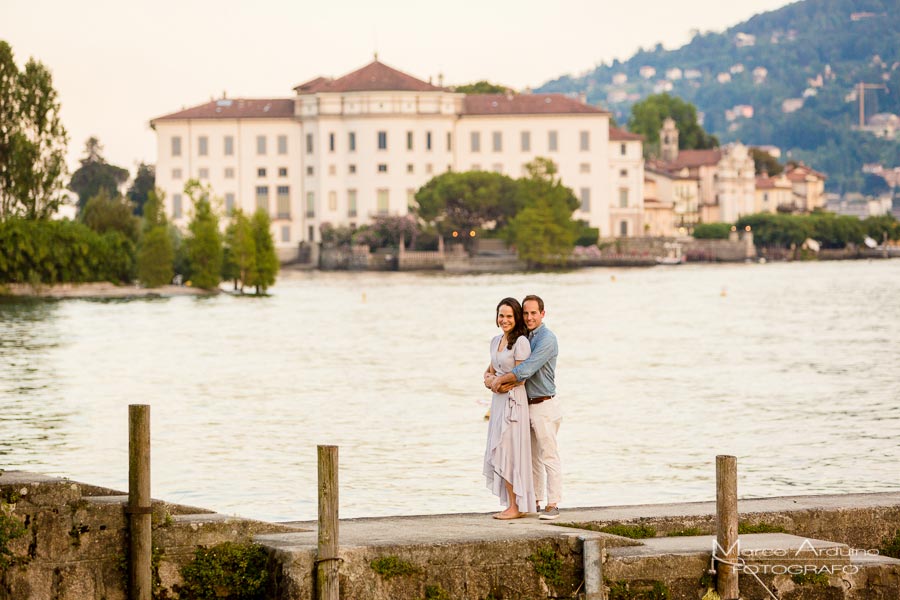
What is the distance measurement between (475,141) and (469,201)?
13720 millimetres

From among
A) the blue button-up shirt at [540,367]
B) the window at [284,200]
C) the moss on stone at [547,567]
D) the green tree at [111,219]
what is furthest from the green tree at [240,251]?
the moss on stone at [547,567]

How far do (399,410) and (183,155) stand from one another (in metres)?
95.3

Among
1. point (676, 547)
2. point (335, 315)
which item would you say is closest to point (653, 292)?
point (335, 315)

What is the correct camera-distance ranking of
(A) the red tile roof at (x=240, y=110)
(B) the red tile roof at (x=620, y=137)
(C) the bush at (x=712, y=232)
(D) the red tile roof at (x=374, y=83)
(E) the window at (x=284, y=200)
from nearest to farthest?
(D) the red tile roof at (x=374, y=83)
(E) the window at (x=284, y=200)
(A) the red tile roof at (x=240, y=110)
(B) the red tile roof at (x=620, y=137)
(C) the bush at (x=712, y=232)

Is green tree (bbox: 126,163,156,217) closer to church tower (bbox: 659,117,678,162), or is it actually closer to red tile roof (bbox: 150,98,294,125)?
→ red tile roof (bbox: 150,98,294,125)

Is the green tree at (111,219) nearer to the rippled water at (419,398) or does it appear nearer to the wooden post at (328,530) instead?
the rippled water at (419,398)

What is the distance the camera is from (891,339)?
4034cm

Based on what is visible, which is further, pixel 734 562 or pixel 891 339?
pixel 891 339

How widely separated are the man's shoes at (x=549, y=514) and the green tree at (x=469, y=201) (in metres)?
93.9

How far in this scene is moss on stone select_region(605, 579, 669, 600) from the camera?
9.32 meters

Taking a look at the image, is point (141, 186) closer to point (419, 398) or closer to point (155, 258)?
point (155, 258)

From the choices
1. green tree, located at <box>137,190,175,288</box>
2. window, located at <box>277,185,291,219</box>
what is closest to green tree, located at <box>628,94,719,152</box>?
window, located at <box>277,185,291,219</box>

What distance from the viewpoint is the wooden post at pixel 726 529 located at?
9234 millimetres

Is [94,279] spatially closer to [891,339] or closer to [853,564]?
[891,339]
